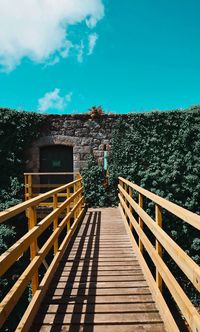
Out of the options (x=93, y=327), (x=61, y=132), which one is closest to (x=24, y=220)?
(x=61, y=132)

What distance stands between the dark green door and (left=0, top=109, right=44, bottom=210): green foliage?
744 millimetres

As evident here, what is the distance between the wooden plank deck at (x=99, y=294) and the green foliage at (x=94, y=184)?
5177mm

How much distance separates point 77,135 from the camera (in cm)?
1120

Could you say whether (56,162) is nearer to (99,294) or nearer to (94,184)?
(94,184)

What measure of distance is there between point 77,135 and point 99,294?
8.30 meters

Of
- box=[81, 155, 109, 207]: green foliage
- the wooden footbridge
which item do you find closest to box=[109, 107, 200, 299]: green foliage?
box=[81, 155, 109, 207]: green foliage

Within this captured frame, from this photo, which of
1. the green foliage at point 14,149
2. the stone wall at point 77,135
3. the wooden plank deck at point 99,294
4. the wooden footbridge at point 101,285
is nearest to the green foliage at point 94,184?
the stone wall at point 77,135

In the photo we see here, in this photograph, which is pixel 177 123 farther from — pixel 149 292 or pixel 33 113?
pixel 149 292

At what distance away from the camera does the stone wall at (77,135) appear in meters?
11.1

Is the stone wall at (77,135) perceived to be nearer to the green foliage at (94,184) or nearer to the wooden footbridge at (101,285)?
the green foliage at (94,184)

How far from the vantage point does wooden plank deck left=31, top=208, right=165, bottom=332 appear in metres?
2.76

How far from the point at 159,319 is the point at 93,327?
0.63 meters

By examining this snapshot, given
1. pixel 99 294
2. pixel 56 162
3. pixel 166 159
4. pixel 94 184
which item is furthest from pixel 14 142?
pixel 99 294

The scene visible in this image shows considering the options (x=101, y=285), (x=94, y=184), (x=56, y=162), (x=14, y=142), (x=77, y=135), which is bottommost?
(x=101, y=285)
